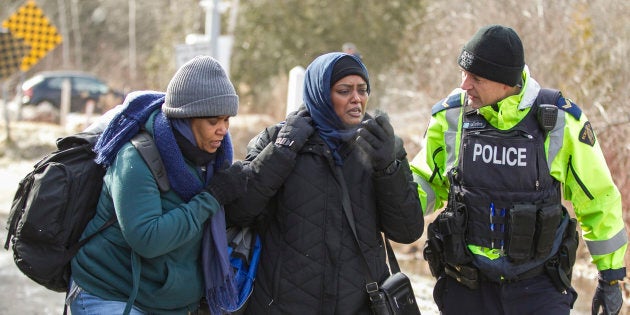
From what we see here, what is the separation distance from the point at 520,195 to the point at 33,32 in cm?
1565

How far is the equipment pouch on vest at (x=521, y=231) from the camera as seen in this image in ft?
11.1

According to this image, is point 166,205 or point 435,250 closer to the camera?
point 166,205

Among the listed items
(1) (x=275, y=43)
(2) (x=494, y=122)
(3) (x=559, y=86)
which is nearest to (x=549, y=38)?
(3) (x=559, y=86)

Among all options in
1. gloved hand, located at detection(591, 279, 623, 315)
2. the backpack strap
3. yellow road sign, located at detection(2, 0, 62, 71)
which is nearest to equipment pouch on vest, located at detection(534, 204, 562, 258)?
gloved hand, located at detection(591, 279, 623, 315)

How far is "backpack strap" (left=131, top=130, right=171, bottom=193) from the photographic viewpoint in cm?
294

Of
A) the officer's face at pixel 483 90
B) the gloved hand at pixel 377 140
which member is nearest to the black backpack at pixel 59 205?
the gloved hand at pixel 377 140

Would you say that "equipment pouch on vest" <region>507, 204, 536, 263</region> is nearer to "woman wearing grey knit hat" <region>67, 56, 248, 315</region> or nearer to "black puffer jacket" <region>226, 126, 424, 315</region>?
"black puffer jacket" <region>226, 126, 424, 315</region>

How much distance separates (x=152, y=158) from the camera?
116 inches

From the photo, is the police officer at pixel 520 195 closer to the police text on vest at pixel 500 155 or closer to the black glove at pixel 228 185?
the police text on vest at pixel 500 155

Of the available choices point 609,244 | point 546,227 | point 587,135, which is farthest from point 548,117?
point 609,244

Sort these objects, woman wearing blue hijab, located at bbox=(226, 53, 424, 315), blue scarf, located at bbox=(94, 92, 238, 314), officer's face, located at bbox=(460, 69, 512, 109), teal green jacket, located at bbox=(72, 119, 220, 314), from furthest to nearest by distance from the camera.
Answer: officer's face, located at bbox=(460, 69, 512, 109), woman wearing blue hijab, located at bbox=(226, 53, 424, 315), blue scarf, located at bbox=(94, 92, 238, 314), teal green jacket, located at bbox=(72, 119, 220, 314)

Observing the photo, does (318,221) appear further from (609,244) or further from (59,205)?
(609,244)

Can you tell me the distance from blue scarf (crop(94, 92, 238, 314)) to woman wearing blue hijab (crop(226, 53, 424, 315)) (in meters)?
0.14

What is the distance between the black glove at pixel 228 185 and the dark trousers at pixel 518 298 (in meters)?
1.25
